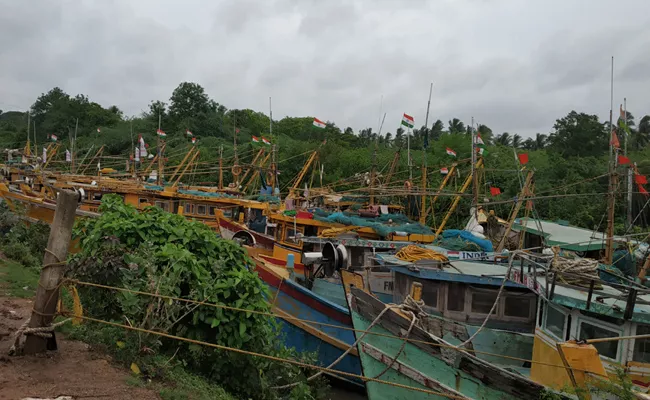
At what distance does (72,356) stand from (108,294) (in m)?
1.13

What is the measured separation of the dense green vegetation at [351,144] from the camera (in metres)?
30.7

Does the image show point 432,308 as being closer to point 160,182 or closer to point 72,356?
point 72,356

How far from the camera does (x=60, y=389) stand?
503cm

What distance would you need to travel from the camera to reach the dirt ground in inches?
194

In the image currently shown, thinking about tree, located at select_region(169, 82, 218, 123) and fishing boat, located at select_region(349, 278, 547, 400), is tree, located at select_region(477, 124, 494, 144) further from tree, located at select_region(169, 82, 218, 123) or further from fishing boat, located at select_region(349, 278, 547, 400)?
fishing boat, located at select_region(349, 278, 547, 400)

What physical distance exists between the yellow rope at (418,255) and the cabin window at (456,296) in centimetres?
64

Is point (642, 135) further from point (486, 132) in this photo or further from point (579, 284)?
point (579, 284)

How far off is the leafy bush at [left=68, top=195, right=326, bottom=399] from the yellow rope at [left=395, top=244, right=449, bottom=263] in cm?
476

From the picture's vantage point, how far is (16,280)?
33.0 feet

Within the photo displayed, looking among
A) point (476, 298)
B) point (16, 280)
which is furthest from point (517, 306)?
point (16, 280)

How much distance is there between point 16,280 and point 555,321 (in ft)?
32.8

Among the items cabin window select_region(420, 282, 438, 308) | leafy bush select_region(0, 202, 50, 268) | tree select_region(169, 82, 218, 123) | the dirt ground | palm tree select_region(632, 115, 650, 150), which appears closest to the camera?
the dirt ground

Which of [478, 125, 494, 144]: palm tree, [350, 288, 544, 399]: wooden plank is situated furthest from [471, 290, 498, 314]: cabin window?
[478, 125, 494, 144]: palm tree

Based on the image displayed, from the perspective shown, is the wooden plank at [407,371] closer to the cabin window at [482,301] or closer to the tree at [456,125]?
the cabin window at [482,301]
